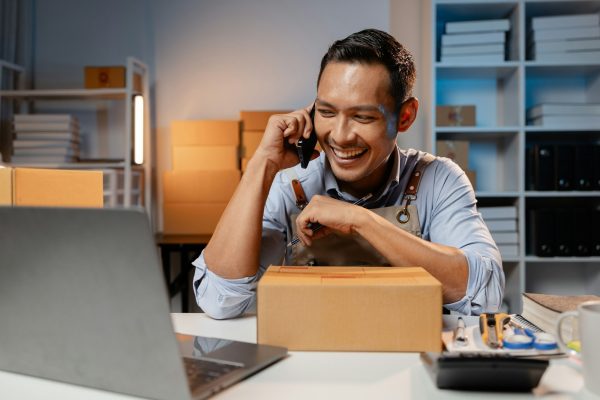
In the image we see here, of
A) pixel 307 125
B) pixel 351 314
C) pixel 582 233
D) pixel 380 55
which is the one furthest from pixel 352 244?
pixel 582 233

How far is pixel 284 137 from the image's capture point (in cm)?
143

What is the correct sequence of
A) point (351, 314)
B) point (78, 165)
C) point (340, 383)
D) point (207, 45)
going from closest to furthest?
point (340, 383) < point (351, 314) < point (78, 165) < point (207, 45)

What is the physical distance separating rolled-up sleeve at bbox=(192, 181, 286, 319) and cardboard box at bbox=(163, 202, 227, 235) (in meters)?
1.70

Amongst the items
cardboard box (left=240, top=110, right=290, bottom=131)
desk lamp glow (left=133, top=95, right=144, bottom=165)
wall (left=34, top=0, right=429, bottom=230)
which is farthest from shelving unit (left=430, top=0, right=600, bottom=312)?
desk lamp glow (left=133, top=95, right=144, bottom=165)

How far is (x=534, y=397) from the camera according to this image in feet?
2.09

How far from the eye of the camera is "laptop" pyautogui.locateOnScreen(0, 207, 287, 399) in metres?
0.54

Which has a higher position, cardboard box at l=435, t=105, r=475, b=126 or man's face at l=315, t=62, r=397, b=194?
cardboard box at l=435, t=105, r=475, b=126

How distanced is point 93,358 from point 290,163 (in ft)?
2.94

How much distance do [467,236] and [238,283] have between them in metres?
0.53

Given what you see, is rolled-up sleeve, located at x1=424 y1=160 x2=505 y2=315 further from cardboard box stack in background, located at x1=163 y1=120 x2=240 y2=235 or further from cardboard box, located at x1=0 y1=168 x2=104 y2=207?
cardboard box stack in background, located at x1=163 y1=120 x2=240 y2=235

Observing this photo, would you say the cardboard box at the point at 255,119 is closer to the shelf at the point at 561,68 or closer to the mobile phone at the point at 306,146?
the shelf at the point at 561,68

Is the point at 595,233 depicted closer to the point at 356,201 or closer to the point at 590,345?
the point at 356,201

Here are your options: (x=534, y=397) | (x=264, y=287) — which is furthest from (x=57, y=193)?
(x=534, y=397)

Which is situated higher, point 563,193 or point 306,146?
point 306,146
